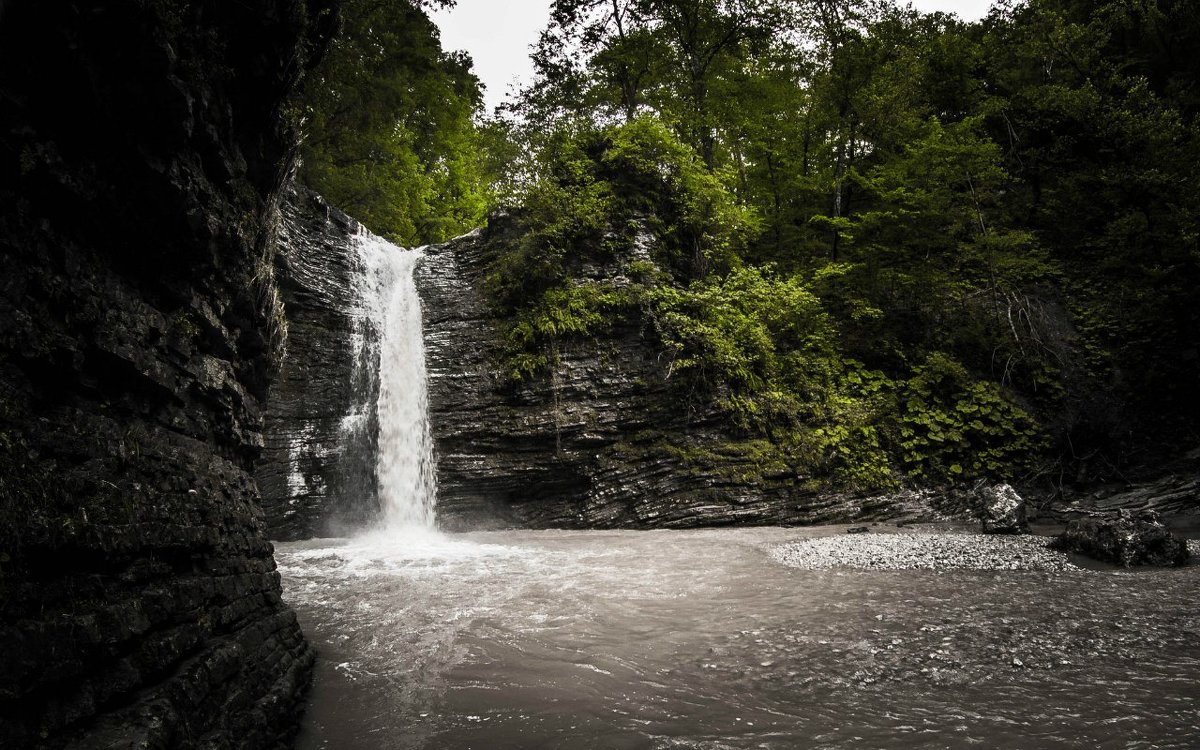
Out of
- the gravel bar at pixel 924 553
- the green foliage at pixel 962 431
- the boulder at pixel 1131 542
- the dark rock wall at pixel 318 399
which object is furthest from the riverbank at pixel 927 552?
the dark rock wall at pixel 318 399

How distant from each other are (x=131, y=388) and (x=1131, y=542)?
917cm

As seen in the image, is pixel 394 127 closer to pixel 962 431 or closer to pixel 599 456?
pixel 599 456

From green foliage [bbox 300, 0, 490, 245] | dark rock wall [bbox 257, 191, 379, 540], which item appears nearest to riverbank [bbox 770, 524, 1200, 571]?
dark rock wall [bbox 257, 191, 379, 540]

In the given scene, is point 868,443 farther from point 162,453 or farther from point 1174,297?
point 162,453

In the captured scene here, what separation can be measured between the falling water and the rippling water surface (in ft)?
13.8

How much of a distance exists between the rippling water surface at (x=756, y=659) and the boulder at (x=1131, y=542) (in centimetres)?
27

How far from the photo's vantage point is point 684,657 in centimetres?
387

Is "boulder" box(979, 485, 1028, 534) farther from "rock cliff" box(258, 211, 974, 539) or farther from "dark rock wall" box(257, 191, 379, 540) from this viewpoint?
"dark rock wall" box(257, 191, 379, 540)

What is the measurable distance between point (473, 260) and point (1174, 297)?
15.6 metres

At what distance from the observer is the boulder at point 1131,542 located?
19.0ft

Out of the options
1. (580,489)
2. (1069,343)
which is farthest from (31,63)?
(1069,343)

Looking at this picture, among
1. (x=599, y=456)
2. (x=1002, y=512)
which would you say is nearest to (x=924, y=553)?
(x=1002, y=512)

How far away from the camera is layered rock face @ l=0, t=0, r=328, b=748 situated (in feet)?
6.81

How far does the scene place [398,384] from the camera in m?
11.6
